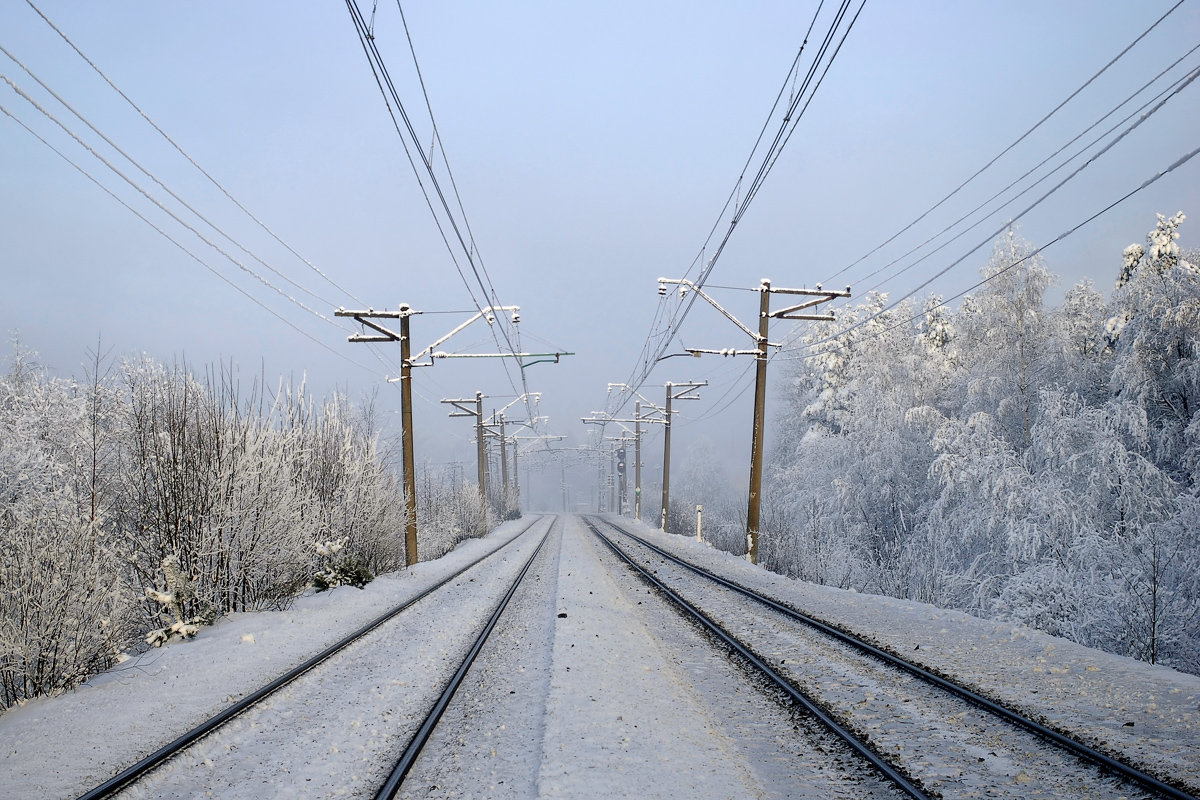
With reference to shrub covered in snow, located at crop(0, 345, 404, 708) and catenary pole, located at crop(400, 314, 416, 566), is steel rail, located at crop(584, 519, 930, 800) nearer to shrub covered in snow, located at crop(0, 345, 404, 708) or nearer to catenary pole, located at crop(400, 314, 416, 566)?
shrub covered in snow, located at crop(0, 345, 404, 708)

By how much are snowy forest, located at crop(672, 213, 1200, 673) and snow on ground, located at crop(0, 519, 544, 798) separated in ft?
38.4

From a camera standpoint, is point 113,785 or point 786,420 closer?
point 113,785

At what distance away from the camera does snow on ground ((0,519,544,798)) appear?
4676mm

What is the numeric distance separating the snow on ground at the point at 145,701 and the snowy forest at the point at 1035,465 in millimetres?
11701

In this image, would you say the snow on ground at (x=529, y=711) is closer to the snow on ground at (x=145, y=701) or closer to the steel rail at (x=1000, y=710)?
the snow on ground at (x=145, y=701)

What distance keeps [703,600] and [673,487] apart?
326 feet

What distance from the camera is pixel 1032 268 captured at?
67.1 feet

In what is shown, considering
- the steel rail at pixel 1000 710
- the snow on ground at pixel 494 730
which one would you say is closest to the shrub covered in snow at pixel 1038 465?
the steel rail at pixel 1000 710

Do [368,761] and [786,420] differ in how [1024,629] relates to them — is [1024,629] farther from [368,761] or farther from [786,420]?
Result: [786,420]

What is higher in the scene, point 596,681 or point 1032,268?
point 1032,268

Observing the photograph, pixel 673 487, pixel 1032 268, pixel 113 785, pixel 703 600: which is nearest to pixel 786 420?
pixel 1032 268

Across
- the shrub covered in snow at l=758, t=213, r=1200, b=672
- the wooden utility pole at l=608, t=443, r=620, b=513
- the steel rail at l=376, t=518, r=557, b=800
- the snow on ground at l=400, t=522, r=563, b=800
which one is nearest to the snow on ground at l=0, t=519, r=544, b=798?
the steel rail at l=376, t=518, r=557, b=800

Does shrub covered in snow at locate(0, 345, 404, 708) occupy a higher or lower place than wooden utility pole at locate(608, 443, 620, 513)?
higher

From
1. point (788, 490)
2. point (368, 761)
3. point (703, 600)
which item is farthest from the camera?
point (788, 490)
